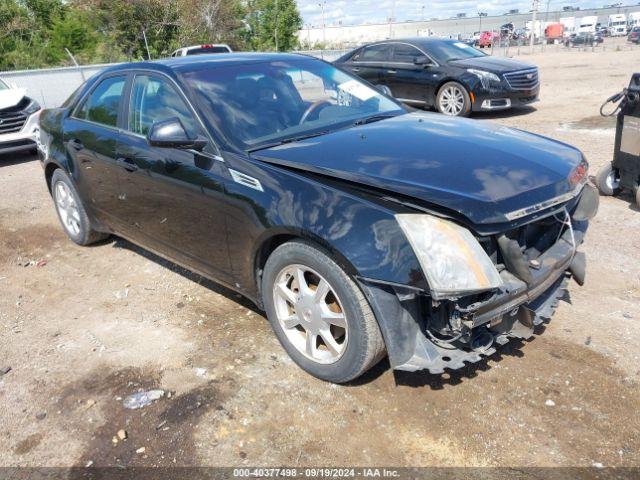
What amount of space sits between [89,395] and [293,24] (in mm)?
31142

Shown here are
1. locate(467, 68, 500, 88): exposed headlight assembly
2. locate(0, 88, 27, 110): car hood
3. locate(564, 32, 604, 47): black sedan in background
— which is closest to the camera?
locate(0, 88, 27, 110): car hood

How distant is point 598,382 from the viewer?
9.66 feet

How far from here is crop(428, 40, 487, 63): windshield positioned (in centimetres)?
1090

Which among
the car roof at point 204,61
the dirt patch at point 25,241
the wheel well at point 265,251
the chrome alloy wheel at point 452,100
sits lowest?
the dirt patch at point 25,241

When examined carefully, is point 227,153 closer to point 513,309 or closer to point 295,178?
point 295,178

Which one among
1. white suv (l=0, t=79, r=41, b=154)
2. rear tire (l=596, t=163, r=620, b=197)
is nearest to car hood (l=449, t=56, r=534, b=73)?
rear tire (l=596, t=163, r=620, b=197)

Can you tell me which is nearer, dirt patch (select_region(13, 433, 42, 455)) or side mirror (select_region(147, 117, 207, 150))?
dirt patch (select_region(13, 433, 42, 455))

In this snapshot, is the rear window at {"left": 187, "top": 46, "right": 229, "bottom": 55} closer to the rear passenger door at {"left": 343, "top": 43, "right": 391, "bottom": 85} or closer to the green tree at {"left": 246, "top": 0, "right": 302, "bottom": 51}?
the rear passenger door at {"left": 343, "top": 43, "right": 391, "bottom": 85}

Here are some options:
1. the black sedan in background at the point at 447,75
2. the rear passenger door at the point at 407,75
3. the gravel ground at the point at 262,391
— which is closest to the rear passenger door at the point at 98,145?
the gravel ground at the point at 262,391

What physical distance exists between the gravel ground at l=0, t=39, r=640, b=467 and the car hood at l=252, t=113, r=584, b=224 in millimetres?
1029

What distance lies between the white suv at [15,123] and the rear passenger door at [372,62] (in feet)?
20.4

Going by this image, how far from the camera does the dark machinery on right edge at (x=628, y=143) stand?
525 cm

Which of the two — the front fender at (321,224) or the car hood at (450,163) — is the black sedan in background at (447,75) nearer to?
the car hood at (450,163)

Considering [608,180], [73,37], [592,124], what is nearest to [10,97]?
[608,180]
